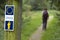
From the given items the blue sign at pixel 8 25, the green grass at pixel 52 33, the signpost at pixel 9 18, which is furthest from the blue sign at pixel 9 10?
the green grass at pixel 52 33

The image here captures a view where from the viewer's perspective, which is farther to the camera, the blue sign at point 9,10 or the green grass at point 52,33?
the green grass at point 52,33

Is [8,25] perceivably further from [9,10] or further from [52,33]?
[52,33]

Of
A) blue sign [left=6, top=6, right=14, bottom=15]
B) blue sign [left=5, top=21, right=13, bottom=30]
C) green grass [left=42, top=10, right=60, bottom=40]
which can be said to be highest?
blue sign [left=6, top=6, right=14, bottom=15]

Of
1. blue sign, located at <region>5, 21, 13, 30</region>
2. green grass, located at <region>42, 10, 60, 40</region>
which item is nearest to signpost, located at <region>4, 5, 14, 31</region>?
blue sign, located at <region>5, 21, 13, 30</region>

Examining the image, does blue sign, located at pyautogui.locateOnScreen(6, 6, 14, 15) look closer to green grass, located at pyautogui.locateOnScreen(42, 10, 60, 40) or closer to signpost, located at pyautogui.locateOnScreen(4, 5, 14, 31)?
signpost, located at pyautogui.locateOnScreen(4, 5, 14, 31)

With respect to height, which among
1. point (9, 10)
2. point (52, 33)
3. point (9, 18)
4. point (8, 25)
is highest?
point (9, 10)

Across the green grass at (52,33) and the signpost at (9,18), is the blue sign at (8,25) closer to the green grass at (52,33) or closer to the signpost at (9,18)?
the signpost at (9,18)

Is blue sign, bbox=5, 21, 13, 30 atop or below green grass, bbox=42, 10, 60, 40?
atop

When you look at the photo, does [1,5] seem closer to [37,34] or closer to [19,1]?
[37,34]

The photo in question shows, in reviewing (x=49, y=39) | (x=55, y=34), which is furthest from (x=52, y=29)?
(x=49, y=39)

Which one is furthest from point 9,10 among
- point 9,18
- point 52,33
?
point 52,33

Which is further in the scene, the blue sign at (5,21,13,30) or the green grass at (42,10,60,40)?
the green grass at (42,10,60,40)

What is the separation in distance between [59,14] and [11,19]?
9.50 meters

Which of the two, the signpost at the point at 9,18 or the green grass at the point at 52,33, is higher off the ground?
the signpost at the point at 9,18
